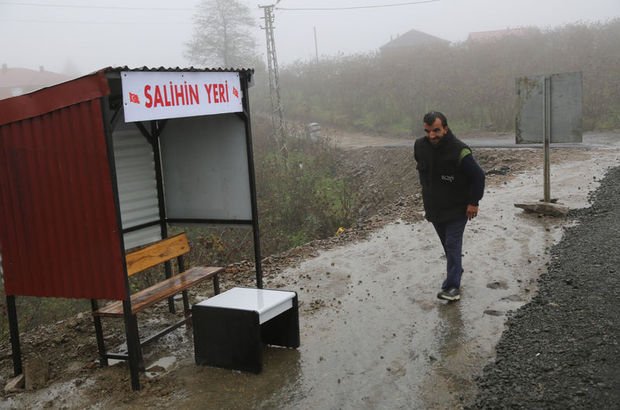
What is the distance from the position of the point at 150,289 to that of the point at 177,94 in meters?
1.98

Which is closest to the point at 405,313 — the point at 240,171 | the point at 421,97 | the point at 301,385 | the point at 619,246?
the point at 301,385

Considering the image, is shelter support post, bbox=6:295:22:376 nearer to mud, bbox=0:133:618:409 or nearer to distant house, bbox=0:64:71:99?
mud, bbox=0:133:618:409

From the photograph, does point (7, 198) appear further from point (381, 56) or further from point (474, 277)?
point (381, 56)

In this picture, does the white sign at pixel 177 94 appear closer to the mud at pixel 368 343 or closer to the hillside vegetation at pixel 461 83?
the mud at pixel 368 343

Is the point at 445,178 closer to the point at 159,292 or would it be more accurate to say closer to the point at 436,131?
the point at 436,131

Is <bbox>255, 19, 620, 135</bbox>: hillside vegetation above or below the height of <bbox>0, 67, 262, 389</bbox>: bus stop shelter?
above

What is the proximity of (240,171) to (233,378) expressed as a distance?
8.49ft

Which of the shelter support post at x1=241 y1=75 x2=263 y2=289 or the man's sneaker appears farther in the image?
the man's sneaker

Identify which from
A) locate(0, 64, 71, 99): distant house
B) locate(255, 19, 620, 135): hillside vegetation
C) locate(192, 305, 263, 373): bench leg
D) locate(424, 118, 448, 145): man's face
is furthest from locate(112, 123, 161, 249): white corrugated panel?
locate(0, 64, 71, 99): distant house

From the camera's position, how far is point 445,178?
6402 millimetres

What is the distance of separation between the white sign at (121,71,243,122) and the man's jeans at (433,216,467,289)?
257 cm

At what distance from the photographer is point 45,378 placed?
18.6 ft

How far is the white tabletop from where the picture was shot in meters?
5.31

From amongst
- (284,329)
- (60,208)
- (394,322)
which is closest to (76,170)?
(60,208)
